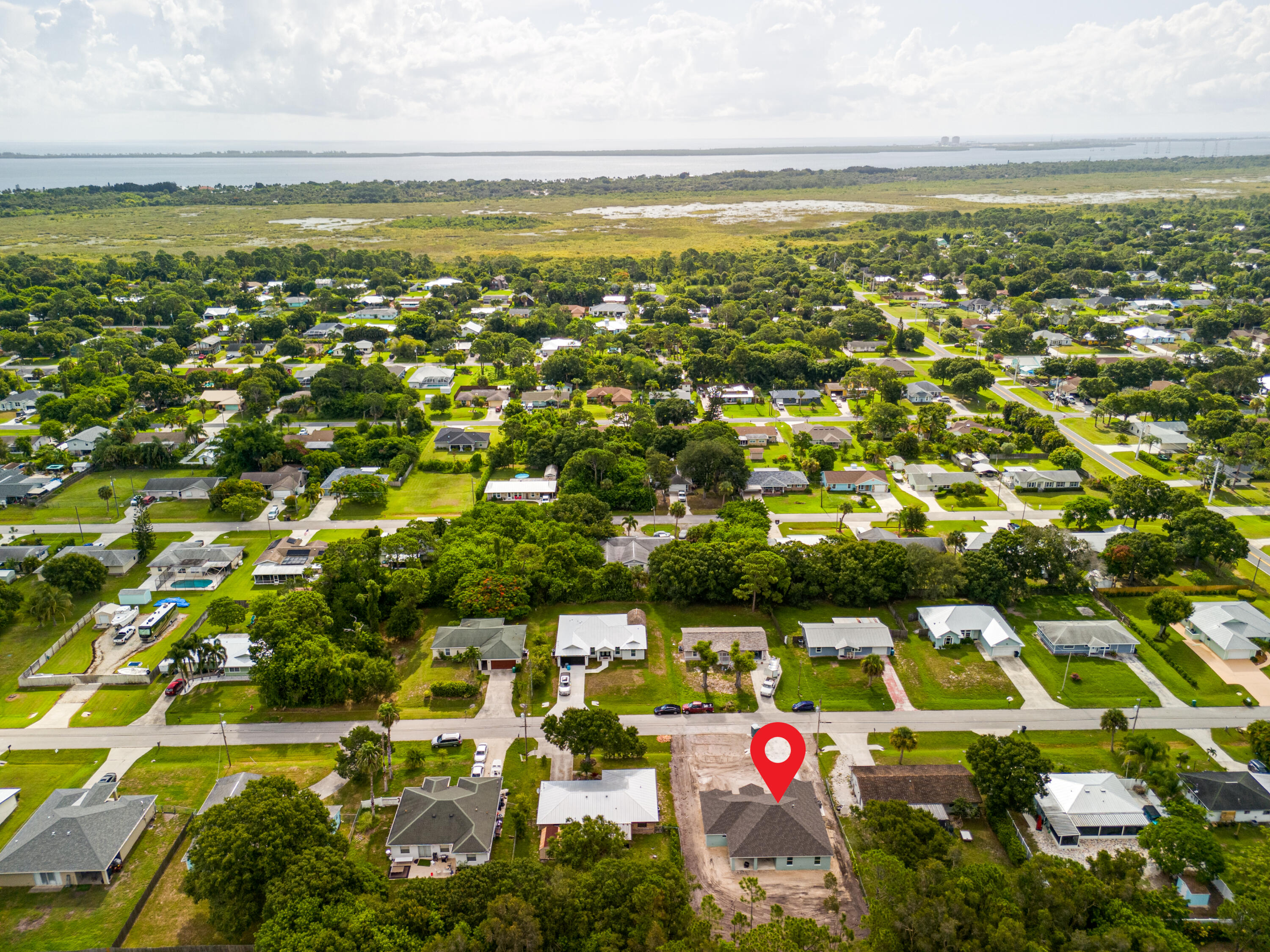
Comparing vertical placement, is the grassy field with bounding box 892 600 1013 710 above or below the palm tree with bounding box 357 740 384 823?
below

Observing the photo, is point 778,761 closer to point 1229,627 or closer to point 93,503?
point 1229,627

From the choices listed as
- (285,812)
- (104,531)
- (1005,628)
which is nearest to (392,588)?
(285,812)

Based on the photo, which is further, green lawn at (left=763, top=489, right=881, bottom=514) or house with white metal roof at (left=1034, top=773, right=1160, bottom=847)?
green lawn at (left=763, top=489, right=881, bottom=514)

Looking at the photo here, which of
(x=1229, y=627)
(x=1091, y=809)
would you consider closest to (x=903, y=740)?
(x=1091, y=809)

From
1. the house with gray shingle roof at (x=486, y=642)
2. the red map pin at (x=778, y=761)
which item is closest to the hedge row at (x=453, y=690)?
the house with gray shingle roof at (x=486, y=642)

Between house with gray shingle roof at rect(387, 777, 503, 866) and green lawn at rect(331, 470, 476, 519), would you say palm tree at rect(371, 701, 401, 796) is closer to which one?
house with gray shingle roof at rect(387, 777, 503, 866)

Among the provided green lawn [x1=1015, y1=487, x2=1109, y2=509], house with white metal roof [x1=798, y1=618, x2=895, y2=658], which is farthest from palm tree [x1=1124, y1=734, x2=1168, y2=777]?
green lawn [x1=1015, y1=487, x2=1109, y2=509]

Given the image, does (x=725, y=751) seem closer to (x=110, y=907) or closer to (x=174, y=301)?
(x=110, y=907)
